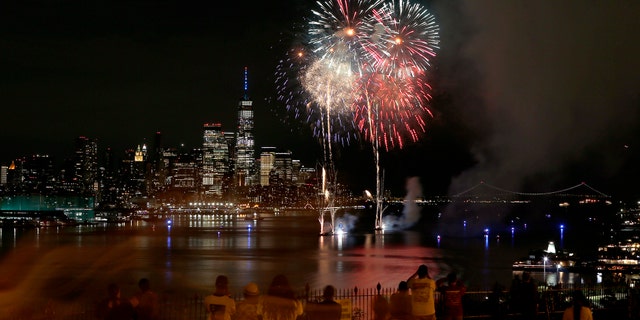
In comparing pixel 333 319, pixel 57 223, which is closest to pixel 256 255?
pixel 333 319

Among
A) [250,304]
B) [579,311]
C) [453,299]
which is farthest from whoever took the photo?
[453,299]

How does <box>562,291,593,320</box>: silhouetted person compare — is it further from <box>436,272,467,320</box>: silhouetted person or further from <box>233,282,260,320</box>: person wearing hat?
<box>233,282,260,320</box>: person wearing hat

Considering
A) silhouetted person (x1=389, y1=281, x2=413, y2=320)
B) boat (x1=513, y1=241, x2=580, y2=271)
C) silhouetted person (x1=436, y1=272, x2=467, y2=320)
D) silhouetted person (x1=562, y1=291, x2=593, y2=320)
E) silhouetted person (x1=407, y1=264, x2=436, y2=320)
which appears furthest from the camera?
boat (x1=513, y1=241, x2=580, y2=271)

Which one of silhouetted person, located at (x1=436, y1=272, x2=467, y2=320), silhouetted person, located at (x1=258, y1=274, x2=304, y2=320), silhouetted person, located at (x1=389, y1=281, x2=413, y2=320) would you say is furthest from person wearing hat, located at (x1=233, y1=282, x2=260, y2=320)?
silhouetted person, located at (x1=436, y1=272, x2=467, y2=320)

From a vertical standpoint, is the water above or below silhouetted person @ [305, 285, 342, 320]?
below

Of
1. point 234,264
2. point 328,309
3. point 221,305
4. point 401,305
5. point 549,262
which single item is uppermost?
point 221,305

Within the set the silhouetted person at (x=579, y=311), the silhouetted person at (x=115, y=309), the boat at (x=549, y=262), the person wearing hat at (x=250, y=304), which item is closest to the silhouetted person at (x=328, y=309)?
the person wearing hat at (x=250, y=304)

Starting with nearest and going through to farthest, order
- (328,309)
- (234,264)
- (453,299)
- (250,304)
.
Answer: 1. (250,304)
2. (328,309)
3. (453,299)
4. (234,264)

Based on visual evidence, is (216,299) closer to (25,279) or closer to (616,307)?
(616,307)

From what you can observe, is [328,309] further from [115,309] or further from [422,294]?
[115,309]

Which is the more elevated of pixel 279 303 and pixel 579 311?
pixel 279 303

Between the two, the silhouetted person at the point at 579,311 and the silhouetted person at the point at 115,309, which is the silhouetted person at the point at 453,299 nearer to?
the silhouetted person at the point at 579,311

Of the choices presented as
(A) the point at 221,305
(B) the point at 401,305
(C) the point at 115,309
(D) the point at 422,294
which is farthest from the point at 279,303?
(D) the point at 422,294
